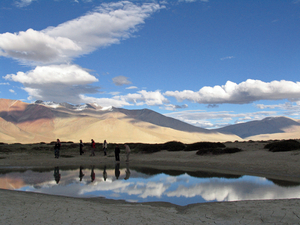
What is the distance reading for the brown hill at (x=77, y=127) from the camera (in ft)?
315

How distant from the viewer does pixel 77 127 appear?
383 ft

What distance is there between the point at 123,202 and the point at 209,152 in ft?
54.0

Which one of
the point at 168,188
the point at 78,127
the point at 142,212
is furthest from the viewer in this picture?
the point at 78,127

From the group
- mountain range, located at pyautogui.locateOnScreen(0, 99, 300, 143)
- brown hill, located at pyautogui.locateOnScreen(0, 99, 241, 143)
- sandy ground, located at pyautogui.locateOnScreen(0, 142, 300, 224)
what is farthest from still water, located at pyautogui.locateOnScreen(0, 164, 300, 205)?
brown hill, located at pyautogui.locateOnScreen(0, 99, 241, 143)

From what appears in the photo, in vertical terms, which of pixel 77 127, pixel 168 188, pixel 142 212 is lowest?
pixel 168 188

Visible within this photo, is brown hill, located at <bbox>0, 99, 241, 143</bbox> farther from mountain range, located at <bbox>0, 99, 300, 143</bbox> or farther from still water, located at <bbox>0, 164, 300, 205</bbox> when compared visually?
still water, located at <bbox>0, 164, 300, 205</bbox>

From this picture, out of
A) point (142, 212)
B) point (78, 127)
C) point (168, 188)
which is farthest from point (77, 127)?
point (142, 212)

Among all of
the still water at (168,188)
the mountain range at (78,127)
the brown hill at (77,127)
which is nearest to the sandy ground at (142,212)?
the still water at (168,188)

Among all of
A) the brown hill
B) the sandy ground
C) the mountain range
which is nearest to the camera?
the sandy ground

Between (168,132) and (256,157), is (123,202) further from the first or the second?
(168,132)

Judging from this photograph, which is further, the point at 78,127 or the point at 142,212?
the point at 78,127

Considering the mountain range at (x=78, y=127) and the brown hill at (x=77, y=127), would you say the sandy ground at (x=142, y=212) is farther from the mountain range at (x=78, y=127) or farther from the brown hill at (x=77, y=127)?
the brown hill at (x=77, y=127)

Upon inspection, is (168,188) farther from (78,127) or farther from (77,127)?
(77,127)

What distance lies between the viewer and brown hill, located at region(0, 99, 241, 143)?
95.9 metres
